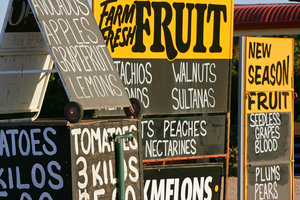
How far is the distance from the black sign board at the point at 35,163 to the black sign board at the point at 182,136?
2146mm

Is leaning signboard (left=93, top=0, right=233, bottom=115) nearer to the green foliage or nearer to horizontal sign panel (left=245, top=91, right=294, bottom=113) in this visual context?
horizontal sign panel (left=245, top=91, right=294, bottom=113)

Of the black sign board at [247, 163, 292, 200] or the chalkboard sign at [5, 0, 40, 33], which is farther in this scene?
the black sign board at [247, 163, 292, 200]

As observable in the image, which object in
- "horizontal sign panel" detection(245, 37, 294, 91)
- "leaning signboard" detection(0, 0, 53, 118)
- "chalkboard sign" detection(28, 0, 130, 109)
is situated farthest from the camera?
"horizontal sign panel" detection(245, 37, 294, 91)

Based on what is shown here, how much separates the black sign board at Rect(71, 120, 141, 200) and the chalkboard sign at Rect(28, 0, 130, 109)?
0.22 metres

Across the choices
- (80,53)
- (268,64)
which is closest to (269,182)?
(268,64)

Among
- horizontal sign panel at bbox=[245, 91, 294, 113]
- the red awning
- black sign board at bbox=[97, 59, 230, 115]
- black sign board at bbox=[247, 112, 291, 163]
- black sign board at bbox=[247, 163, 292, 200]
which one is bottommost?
black sign board at bbox=[247, 163, 292, 200]

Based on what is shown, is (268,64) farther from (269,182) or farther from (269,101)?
(269,182)

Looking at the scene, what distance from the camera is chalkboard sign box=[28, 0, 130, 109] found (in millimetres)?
6400

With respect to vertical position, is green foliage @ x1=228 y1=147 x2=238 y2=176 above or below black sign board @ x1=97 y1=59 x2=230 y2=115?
below

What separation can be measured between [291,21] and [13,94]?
644 inches

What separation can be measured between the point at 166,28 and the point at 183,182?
5.71ft

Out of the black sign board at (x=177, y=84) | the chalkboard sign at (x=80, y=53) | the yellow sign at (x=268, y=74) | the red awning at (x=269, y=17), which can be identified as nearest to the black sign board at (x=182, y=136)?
the black sign board at (x=177, y=84)

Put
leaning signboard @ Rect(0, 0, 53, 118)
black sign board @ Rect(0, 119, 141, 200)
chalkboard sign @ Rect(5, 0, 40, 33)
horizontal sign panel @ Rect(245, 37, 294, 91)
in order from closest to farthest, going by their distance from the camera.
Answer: black sign board @ Rect(0, 119, 141, 200), chalkboard sign @ Rect(5, 0, 40, 33), leaning signboard @ Rect(0, 0, 53, 118), horizontal sign panel @ Rect(245, 37, 294, 91)

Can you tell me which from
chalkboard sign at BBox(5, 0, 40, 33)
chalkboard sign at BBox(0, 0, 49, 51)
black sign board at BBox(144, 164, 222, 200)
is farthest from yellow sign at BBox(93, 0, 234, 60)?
black sign board at BBox(144, 164, 222, 200)
